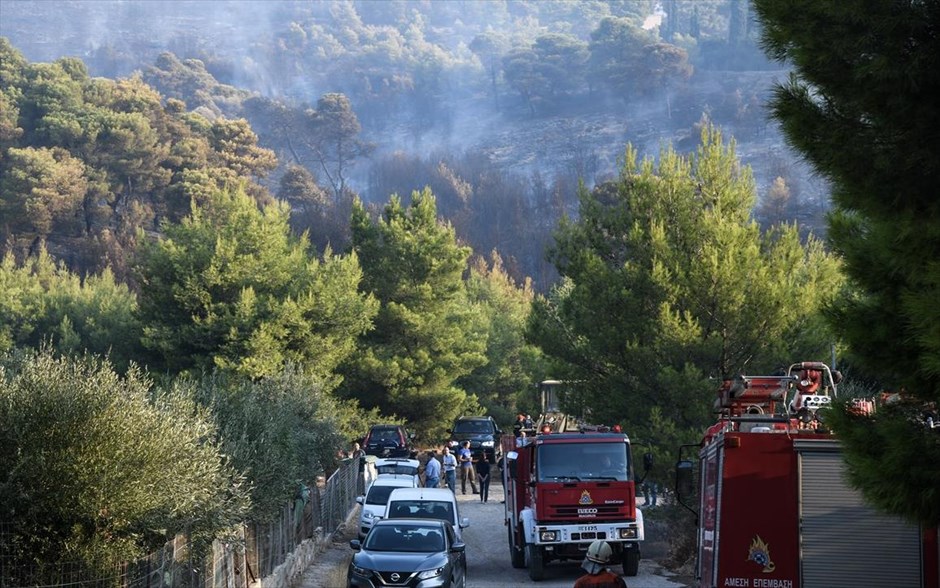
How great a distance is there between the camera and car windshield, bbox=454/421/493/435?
48500 mm

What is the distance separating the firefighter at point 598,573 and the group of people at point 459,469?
66.1 feet

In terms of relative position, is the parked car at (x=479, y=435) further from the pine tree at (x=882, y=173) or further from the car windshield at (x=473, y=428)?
the pine tree at (x=882, y=173)

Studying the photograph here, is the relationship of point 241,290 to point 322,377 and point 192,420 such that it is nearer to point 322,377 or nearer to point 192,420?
point 322,377

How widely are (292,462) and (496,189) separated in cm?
14014

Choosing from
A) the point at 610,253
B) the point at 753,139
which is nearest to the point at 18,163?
the point at 610,253

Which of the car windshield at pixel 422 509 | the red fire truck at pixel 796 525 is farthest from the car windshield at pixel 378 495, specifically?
the red fire truck at pixel 796 525

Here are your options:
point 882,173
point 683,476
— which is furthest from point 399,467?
point 882,173

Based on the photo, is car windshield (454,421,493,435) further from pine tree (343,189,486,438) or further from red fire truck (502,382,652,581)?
red fire truck (502,382,652,581)

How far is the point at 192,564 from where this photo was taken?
15789mm

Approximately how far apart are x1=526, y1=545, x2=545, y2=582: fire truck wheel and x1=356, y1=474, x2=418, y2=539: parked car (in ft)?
16.1

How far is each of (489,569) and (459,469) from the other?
66.5 feet

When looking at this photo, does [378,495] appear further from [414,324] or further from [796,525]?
[414,324]

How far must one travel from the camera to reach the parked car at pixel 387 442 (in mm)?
44750

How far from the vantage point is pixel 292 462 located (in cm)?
2341
